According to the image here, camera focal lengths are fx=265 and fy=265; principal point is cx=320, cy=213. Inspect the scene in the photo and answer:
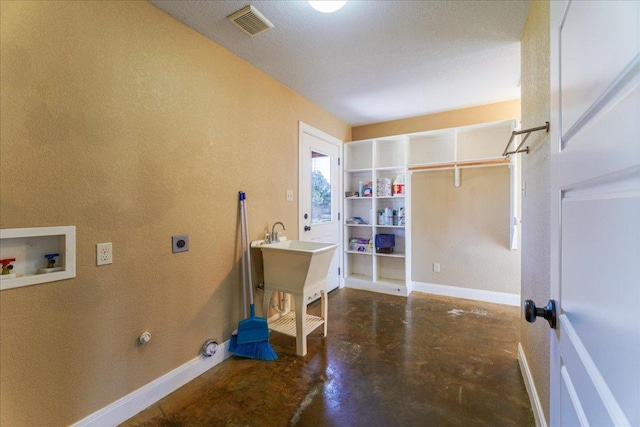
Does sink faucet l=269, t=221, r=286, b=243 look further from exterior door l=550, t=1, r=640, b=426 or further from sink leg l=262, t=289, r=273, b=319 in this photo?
exterior door l=550, t=1, r=640, b=426

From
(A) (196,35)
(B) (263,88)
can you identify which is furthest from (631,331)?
(B) (263,88)

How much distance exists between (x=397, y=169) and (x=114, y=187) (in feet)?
11.3

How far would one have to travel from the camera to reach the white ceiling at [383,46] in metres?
1.79

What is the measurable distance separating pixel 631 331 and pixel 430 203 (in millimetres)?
3652

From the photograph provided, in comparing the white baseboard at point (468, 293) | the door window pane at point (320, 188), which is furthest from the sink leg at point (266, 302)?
the white baseboard at point (468, 293)

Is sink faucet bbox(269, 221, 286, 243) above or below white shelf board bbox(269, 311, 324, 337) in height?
above

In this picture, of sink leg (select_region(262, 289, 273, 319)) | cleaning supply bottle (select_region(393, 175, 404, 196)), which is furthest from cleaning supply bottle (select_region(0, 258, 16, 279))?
cleaning supply bottle (select_region(393, 175, 404, 196))

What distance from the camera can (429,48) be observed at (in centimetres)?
223

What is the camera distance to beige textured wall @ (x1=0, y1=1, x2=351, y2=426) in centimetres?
126

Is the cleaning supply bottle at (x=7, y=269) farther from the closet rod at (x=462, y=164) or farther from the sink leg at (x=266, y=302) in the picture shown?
the closet rod at (x=462, y=164)

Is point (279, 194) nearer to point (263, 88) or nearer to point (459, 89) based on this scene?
point (263, 88)

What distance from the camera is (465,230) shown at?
3586 mm

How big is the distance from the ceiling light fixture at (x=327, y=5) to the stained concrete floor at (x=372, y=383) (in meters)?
2.52

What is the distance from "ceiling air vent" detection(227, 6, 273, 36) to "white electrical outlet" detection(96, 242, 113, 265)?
170 cm
